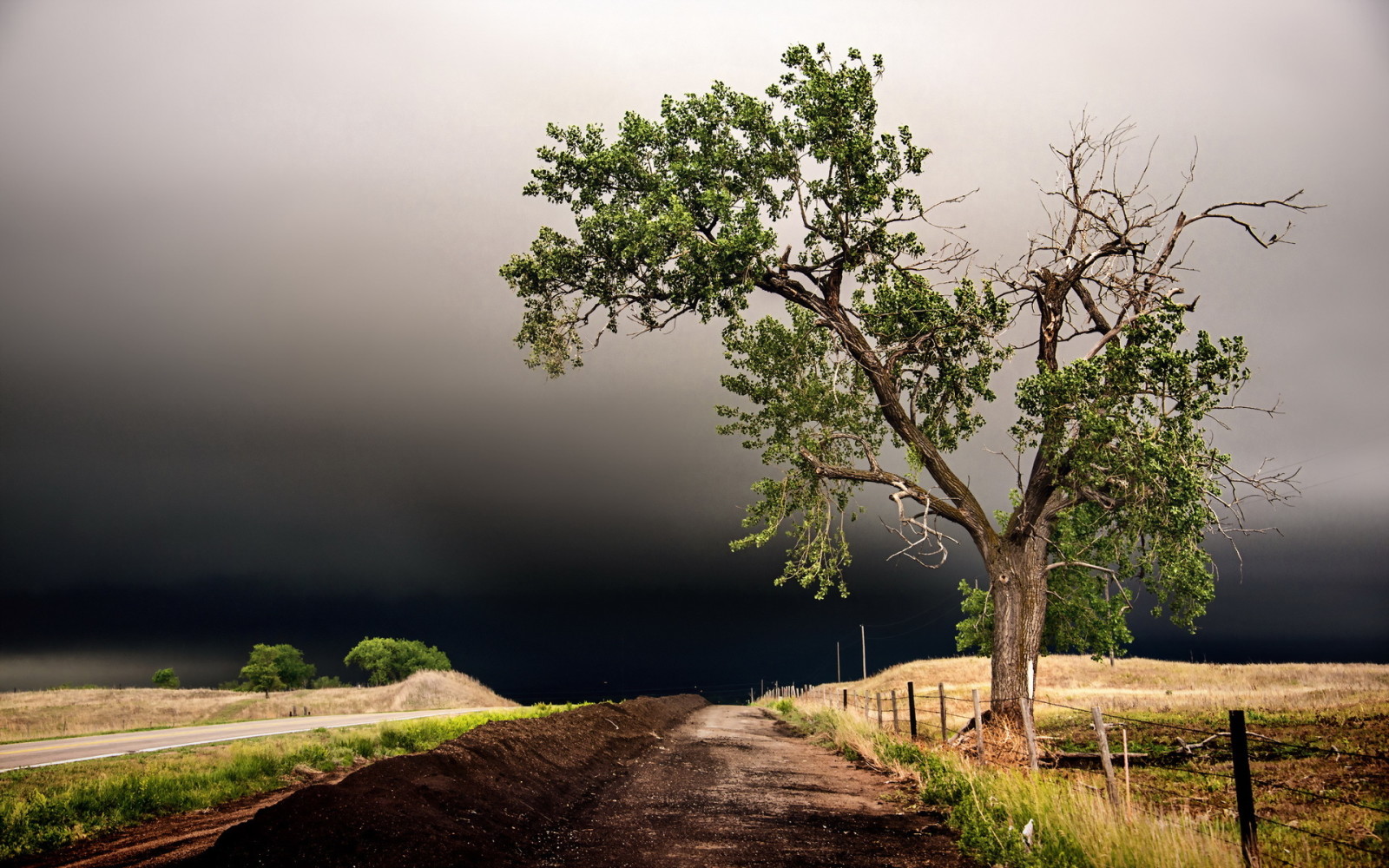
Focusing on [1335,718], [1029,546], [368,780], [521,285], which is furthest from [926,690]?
[368,780]

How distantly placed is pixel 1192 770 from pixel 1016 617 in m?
3.98

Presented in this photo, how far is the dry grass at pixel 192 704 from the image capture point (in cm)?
3644

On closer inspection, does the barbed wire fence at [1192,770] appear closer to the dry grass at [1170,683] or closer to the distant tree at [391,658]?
the dry grass at [1170,683]

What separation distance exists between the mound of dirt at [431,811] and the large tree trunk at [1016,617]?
798 centimetres

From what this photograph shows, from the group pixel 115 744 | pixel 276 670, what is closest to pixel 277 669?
pixel 276 670

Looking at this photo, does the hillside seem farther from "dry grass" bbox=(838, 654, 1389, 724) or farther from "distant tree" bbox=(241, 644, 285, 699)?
"distant tree" bbox=(241, 644, 285, 699)

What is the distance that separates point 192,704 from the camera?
4562 centimetres

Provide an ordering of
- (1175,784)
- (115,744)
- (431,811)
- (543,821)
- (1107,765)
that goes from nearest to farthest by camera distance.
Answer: (431,811) < (1107,765) < (543,821) < (1175,784) < (115,744)

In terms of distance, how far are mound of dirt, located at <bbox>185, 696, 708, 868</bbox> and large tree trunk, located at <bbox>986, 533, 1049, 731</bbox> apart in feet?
26.2

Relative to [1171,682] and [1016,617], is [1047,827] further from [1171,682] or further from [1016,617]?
[1171,682]

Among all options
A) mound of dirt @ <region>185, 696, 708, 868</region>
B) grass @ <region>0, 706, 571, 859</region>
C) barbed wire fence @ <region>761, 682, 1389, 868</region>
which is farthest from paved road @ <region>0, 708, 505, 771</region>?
barbed wire fence @ <region>761, 682, 1389, 868</region>

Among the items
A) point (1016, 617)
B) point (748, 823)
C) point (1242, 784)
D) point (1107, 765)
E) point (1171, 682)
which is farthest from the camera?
point (1171, 682)

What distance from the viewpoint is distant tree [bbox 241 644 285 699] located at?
93.6 meters

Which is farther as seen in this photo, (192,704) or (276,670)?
(276,670)
